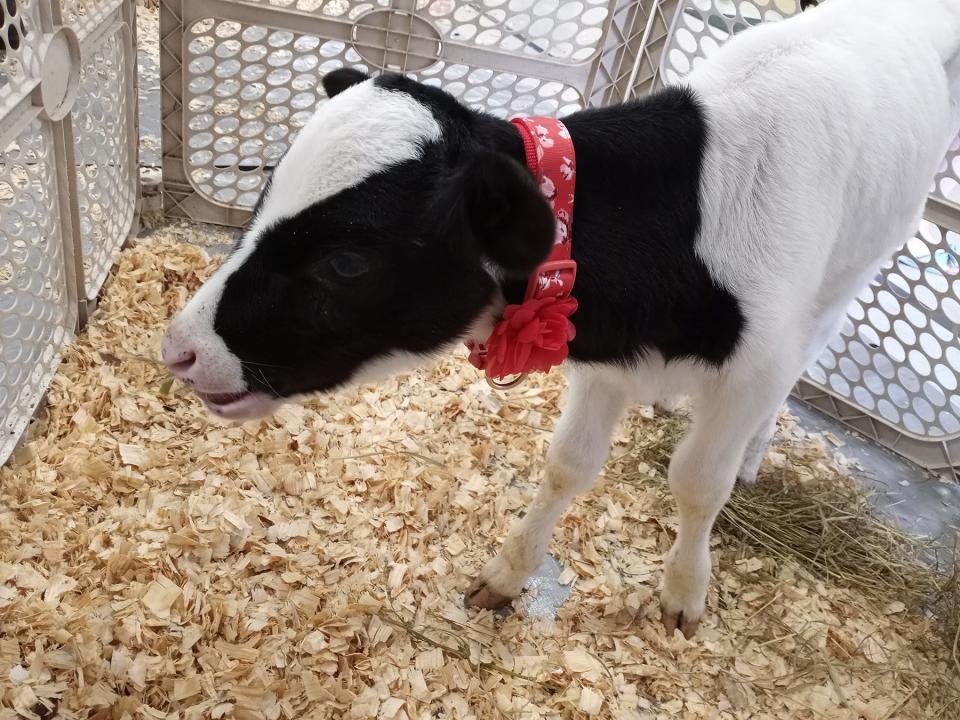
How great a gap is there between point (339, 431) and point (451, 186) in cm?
160

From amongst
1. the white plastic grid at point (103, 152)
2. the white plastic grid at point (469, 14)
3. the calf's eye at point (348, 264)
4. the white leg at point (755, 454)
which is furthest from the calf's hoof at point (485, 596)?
the white plastic grid at point (469, 14)

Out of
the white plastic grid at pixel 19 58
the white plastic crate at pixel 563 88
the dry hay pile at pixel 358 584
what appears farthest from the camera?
the white plastic crate at pixel 563 88

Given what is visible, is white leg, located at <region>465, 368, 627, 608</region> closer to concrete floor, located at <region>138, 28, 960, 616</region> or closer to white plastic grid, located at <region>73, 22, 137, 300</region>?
concrete floor, located at <region>138, 28, 960, 616</region>

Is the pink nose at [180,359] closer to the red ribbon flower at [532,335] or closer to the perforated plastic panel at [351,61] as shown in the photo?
the red ribbon flower at [532,335]

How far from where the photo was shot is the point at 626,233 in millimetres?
1669

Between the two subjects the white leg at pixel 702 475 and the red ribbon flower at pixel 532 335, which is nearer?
the red ribbon flower at pixel 532 335

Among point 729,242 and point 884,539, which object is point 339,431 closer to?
point 729,242

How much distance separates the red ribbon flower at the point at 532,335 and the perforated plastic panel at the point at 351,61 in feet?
7.59

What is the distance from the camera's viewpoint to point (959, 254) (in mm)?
3209

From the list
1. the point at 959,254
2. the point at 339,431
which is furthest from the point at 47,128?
the point at 959,254

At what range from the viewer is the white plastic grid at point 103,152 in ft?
9.80

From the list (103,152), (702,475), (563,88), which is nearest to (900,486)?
(702,475)

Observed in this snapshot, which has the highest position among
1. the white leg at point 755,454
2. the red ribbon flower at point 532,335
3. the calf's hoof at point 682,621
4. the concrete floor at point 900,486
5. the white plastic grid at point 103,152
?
the red ribbon flower at point 532,335

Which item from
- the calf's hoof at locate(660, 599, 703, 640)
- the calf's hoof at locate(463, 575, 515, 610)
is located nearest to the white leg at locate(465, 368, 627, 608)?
the calf's hoof at locate(463, 575, 515, 610)
